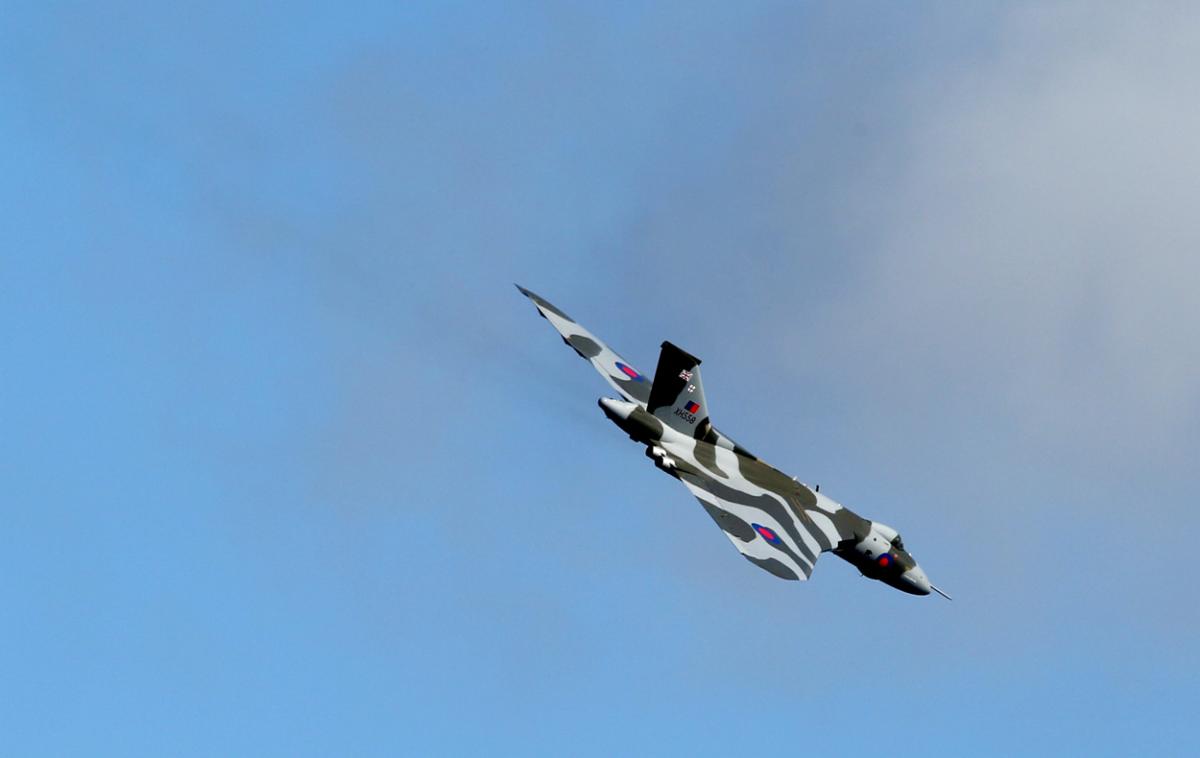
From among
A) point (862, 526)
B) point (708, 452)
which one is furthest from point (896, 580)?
point (708, 452)

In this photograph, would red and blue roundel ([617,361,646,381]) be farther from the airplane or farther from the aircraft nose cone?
the aircraft nose cone

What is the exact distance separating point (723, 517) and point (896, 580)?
10466 mm

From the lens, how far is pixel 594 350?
7706cm

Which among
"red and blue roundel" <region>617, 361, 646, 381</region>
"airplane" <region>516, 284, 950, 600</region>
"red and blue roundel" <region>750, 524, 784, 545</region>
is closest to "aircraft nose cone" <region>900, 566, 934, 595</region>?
"airplane" <region>516, 284, 950, 600</region>

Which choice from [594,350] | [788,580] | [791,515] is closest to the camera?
[788,580]

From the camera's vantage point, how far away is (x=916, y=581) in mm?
73312

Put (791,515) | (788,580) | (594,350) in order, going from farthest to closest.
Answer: (594,350)
(791,515)
(788,580)

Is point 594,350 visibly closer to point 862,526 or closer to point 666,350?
point 666,350

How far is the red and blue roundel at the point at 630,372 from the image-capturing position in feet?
251

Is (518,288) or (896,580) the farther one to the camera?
(518,288)

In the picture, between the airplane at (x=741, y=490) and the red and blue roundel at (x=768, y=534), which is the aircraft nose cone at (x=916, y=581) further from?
the red and blue roundel at (x=768, y=534)

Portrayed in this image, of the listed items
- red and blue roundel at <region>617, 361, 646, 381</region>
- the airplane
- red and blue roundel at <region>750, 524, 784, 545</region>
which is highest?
red and blue roundel at <region>617, 361, 646, 381</region>

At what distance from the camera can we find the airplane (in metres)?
67.5

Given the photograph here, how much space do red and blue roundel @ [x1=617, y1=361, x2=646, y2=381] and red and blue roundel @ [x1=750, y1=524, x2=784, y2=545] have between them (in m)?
11.7
